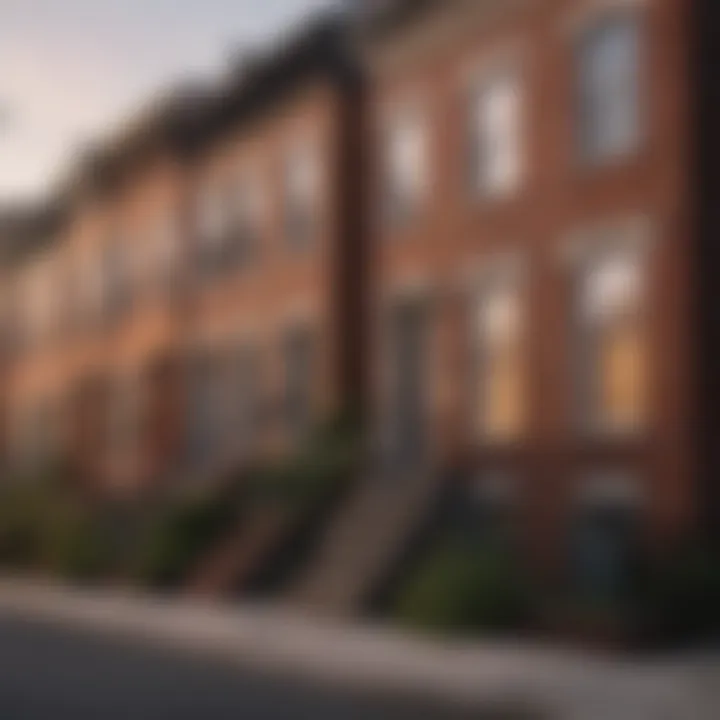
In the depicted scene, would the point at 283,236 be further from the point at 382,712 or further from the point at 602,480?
the point at 382,712

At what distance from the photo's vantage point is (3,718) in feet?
32.8

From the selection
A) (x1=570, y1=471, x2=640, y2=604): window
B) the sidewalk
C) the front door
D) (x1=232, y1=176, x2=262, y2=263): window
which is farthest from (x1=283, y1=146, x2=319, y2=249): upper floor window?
(x1=570, y1=471, x2=640, y2=604): window

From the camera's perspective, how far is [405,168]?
21.6 metres

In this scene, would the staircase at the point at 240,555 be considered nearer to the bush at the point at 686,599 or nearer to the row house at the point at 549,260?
the row house at the point at 549,260

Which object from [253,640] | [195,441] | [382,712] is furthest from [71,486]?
[382,712]

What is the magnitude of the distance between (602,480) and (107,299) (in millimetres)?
8457

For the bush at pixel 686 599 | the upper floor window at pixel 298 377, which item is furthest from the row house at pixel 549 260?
the upper floor window at pixel 298 377

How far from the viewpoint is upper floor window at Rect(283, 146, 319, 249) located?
75.1 feet

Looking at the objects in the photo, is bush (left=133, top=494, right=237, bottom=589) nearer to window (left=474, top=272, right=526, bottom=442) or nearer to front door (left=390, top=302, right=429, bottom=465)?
front door (left=390, top=302, right=429, bottom=465)

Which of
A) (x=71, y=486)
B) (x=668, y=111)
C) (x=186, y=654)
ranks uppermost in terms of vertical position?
(x=668, y=111)

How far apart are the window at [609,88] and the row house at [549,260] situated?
0.02 metres

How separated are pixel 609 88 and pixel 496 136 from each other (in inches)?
90.2

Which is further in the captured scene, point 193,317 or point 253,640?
point 193,317

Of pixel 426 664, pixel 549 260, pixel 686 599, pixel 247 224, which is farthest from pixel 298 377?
pixel 426 664
